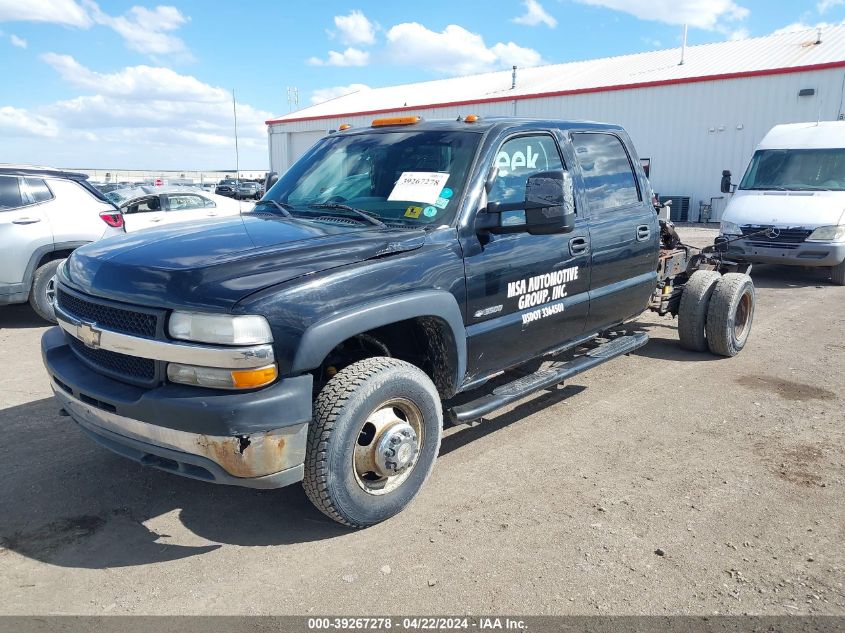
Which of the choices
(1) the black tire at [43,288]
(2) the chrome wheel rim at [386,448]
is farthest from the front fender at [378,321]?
(1) the black tire at [43,288]

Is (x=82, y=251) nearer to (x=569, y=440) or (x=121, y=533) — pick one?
(x=121, y=533)

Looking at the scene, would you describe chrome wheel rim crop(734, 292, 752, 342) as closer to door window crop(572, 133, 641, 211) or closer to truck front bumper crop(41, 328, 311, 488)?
door window crop(572, 133, 641, 211)

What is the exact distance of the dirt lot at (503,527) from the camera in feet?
9.24

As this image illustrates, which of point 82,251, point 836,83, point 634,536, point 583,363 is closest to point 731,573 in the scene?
point 634,536

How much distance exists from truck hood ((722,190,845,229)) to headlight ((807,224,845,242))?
0.26 ft

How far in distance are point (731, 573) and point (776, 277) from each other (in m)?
9.98

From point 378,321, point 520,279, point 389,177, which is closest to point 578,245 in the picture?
point 520,279

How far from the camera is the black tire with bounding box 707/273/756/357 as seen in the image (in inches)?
243

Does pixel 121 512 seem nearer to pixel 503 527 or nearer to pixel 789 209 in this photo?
pixel 503 527

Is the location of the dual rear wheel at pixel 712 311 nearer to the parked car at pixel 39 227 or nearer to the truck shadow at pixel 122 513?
the truck shadow at pixel 122 513

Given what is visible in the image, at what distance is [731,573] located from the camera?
2975mm

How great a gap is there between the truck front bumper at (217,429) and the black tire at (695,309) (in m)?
4.54

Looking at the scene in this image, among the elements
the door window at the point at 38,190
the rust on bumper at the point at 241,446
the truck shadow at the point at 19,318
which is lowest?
the truck shadow at the point at 19,318

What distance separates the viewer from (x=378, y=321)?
10.3ft
